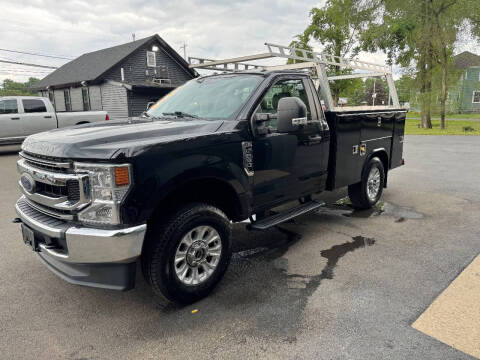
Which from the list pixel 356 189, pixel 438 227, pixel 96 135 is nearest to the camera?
pixel 96 135

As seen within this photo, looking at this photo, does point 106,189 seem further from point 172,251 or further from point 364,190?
point 364,190

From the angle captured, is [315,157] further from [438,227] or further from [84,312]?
[84,312]

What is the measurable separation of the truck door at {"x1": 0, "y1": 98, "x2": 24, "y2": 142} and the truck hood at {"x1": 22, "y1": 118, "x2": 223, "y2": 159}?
11391 mm

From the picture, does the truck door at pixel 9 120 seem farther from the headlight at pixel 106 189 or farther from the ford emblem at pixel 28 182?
the headlight at pixel 106 189

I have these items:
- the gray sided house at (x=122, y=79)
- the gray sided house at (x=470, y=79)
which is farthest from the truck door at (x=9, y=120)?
the gray sided house at (x=470, y=79)

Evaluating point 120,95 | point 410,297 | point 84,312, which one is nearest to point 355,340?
point 410,297

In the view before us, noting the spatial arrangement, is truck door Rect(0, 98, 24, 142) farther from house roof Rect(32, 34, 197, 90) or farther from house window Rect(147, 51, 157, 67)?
house window Rect(147, 51, 157, 67)

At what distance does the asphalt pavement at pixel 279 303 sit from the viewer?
2.54 metres

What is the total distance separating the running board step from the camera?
12.3ft

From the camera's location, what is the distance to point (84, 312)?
3035 mm

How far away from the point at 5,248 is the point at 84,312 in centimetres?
209

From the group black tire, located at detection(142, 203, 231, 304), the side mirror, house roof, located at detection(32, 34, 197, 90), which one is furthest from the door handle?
house roof, located at detection(32, 34, 197, 90)

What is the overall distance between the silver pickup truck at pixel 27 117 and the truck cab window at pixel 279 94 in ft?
32.8

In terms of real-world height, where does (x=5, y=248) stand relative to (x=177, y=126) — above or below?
below
